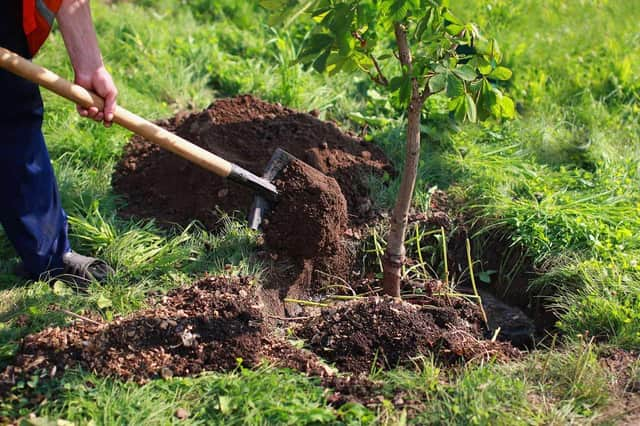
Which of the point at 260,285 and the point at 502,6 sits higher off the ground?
the point at 502,6

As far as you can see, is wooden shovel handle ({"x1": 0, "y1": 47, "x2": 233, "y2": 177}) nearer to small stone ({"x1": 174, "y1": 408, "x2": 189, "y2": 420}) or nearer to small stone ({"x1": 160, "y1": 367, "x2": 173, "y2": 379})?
small stone ({"x1": 160, "y1": 367, "x2": 173, "y2": 379})

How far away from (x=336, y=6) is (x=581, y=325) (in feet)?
6.11

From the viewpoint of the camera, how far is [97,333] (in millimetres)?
3113

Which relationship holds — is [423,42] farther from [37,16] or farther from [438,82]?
[37,16]

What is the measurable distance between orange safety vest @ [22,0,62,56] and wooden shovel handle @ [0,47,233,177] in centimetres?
18

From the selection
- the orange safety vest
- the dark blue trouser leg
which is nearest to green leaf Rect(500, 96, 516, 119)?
the orange safety vest

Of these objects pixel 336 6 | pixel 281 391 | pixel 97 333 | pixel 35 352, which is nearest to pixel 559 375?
pixel 281 391

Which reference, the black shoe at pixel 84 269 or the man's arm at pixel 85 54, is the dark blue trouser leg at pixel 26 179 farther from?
the man's arm at pixel 85 54

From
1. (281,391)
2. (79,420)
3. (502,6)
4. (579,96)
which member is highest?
(502,6)

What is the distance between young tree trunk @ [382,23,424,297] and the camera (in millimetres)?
3078

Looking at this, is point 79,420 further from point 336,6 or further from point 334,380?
point 336,6

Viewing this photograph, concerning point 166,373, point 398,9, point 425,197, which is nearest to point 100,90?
point 166,373

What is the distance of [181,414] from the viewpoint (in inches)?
108

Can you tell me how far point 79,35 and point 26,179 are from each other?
2.36ft
